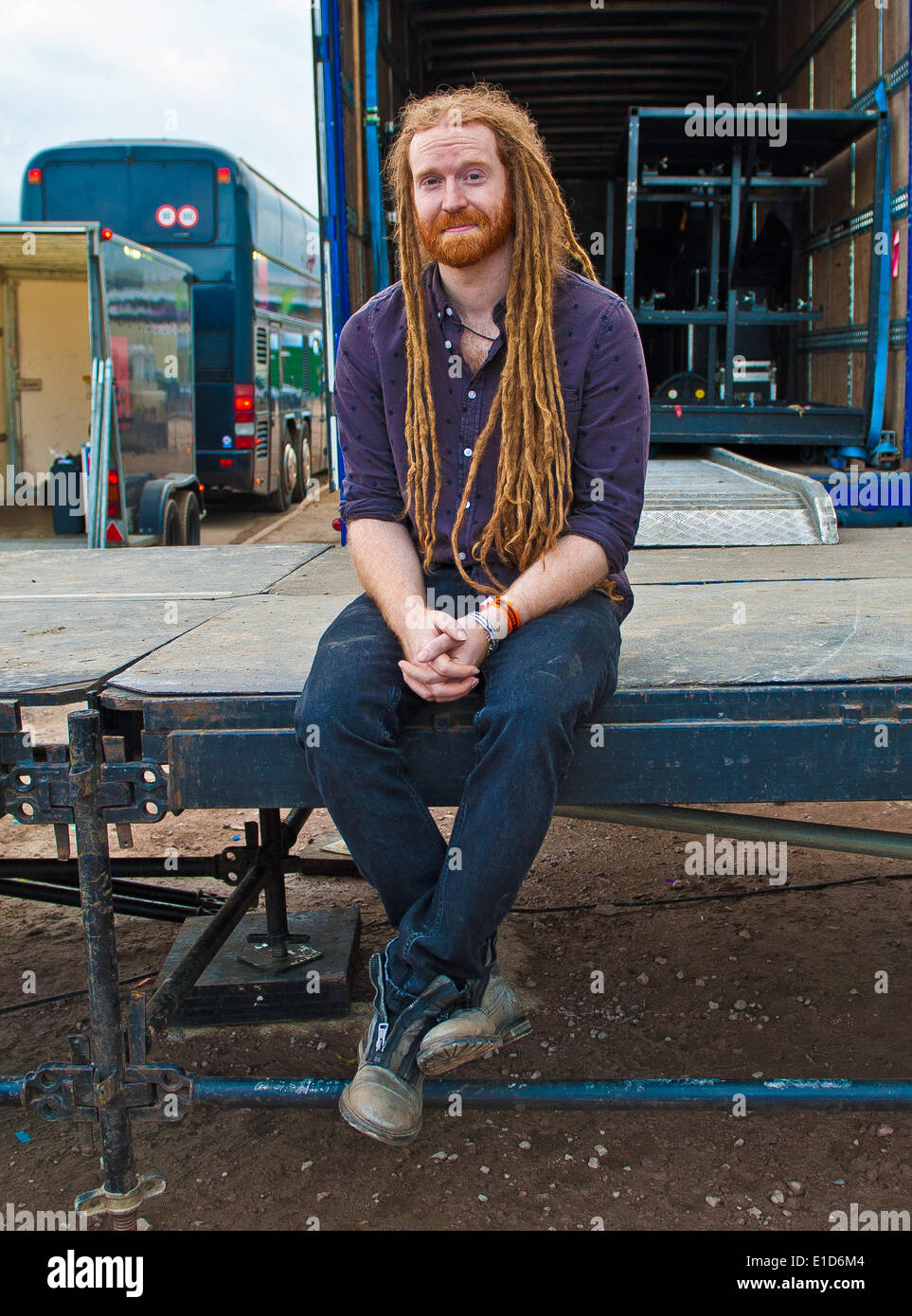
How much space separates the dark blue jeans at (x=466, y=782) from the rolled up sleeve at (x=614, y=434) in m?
0.30

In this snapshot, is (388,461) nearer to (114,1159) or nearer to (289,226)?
(114,1159)

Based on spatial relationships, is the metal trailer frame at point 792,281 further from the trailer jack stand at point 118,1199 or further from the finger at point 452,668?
the trailer jack stand at point 118,1199

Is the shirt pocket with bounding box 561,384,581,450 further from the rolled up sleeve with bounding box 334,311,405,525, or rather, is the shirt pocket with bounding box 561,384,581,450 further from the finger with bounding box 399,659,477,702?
the finger with bounding box 399,659,477,702

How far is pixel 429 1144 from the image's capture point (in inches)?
105

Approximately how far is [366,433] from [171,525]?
7217 mm

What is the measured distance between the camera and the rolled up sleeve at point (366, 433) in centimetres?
Answer: 255

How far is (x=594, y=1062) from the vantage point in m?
2.96

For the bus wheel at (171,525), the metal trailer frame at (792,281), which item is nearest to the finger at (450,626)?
the metal trailer frame at (792,281)

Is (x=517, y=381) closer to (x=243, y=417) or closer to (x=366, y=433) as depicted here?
(x=366, y=433)

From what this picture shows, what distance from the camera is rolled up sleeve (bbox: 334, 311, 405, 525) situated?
2555 mm

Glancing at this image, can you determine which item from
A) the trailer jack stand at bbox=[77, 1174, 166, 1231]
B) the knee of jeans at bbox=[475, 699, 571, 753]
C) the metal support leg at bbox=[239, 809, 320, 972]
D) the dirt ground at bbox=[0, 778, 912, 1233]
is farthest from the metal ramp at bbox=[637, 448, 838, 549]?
the trailer jack stand at bbox=[77, 1174, 166, 1231]

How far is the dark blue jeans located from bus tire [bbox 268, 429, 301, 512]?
12476 millimetres
